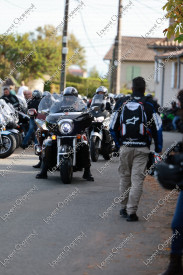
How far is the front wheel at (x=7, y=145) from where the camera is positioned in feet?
51.0

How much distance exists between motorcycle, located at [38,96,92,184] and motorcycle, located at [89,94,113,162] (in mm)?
3485

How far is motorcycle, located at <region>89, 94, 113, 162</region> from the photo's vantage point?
15.4m

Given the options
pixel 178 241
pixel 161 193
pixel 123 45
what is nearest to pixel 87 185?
pixel 161 193

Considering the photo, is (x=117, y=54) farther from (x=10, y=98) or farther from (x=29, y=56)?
(x=29, y=56)

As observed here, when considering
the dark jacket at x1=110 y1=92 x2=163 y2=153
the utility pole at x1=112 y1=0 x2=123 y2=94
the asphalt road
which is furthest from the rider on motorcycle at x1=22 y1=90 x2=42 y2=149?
the utility pole at x1=112 y1=0 x2=123 y2=94

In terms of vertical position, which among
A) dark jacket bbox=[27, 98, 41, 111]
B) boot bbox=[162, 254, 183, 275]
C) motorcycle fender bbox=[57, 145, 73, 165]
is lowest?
boot bbox=[162, 254, 183, 275]

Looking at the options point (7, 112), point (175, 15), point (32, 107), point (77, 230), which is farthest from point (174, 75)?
point (77, 230)

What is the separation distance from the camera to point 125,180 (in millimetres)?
8297

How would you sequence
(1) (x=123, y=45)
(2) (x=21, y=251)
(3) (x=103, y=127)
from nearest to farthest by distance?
(2) (x=21, y=251)
(3) (x=103, y=127)
(1) (x=123, y=45)

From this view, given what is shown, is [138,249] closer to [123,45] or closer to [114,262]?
[114,262]

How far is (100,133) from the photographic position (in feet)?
51.9

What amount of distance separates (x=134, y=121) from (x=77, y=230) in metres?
1.64

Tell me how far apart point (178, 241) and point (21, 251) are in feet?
6.08

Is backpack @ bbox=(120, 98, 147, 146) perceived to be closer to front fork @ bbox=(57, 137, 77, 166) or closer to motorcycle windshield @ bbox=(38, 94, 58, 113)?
front fork @ bbox=(57, 137, 77, 166)
